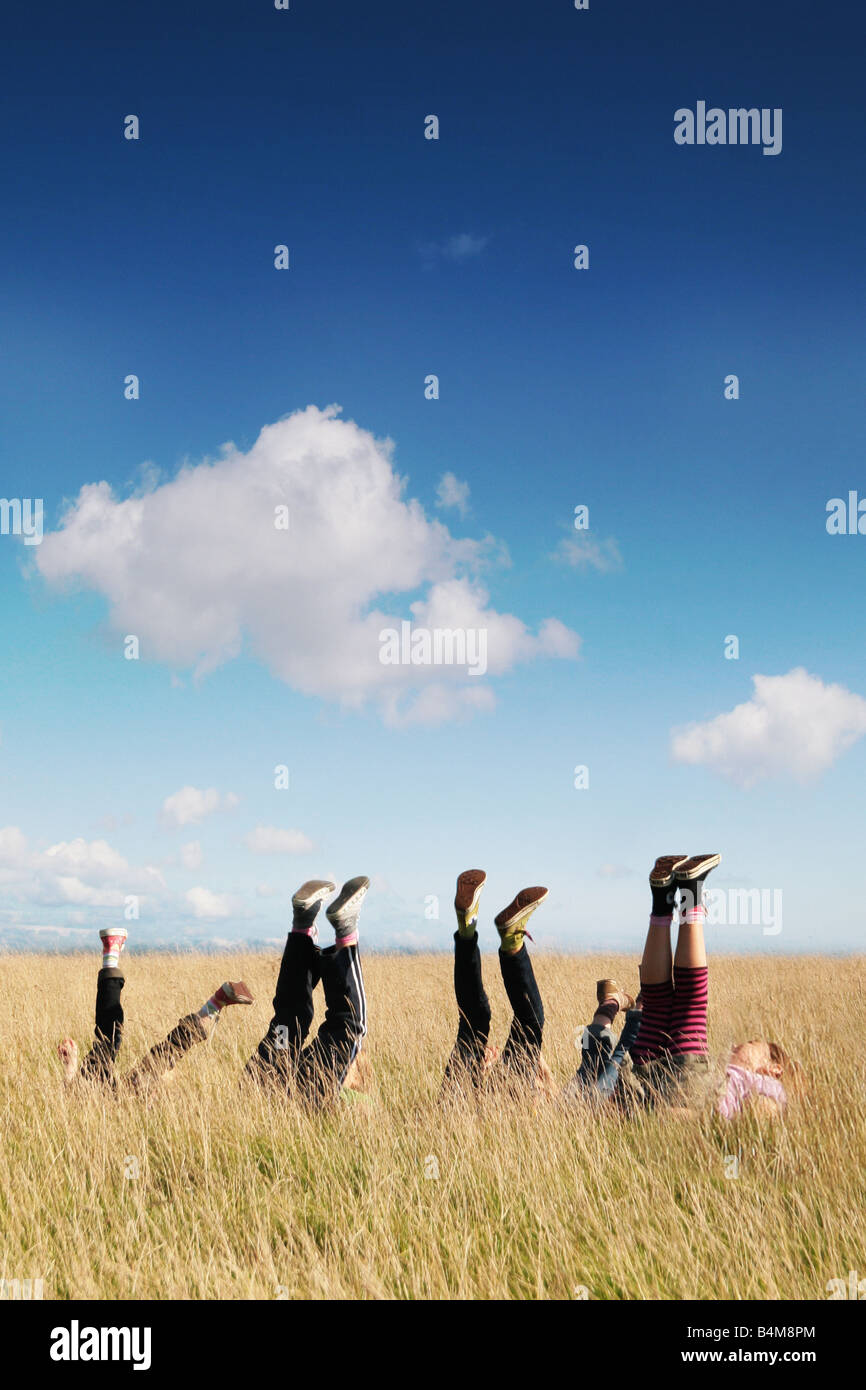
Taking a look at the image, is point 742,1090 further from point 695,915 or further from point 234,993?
point 234,993

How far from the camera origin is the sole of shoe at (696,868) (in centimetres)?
601

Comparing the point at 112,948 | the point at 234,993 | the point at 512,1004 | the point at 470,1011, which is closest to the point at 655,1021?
the point at 512,1004

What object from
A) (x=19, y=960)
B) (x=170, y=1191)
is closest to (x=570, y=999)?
(x=170, y=1191)

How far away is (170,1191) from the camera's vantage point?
543 centimetres

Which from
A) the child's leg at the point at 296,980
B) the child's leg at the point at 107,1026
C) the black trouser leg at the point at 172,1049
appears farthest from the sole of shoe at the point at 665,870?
the child's leg at the point at 107,1026

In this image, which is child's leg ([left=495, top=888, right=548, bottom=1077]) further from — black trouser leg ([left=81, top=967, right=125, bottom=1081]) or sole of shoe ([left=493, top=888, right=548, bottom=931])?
black trouser leg ([left=81, top=967, right=125, bottom=1081])

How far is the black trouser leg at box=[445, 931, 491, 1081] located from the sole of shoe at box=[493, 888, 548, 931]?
0.26m

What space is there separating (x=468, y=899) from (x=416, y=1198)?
6.77ft

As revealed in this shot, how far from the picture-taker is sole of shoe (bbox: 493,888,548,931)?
6.45 m

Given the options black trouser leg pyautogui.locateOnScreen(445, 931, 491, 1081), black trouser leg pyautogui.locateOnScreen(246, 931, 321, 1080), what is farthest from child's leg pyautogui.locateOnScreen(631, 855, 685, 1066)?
black trouser leg pyautogui.locateOnScreen(246, 931, 321, 1080)

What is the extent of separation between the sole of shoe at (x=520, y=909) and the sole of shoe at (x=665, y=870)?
0.85m

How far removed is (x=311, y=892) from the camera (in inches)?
269

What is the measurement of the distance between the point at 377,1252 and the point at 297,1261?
416 mm
